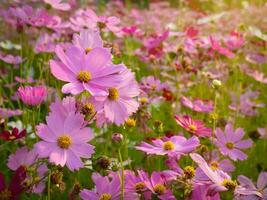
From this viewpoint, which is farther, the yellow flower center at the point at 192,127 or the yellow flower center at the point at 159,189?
the yellow flower center at the point at 192,127

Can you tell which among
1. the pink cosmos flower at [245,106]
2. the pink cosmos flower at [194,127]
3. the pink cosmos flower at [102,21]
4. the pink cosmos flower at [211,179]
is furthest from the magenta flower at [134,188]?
the pink cosmos flower at [245,106]

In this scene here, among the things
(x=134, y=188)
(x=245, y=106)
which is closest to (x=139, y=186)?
(x=134, y=188)

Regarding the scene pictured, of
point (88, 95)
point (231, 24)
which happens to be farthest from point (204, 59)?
point (231, 24)

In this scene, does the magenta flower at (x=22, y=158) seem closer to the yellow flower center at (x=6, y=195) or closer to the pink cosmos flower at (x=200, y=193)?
the yellow flower center at (x=6, y=195)

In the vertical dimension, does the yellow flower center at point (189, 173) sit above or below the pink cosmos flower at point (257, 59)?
above

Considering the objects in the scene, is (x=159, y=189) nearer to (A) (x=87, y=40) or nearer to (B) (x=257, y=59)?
(A) (x=87, y=40)

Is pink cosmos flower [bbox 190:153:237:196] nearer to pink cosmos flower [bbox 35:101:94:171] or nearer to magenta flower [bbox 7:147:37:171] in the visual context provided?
pink cosmos flower [bbox 35:101:94:171]

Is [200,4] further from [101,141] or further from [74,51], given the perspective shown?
[74,51]
